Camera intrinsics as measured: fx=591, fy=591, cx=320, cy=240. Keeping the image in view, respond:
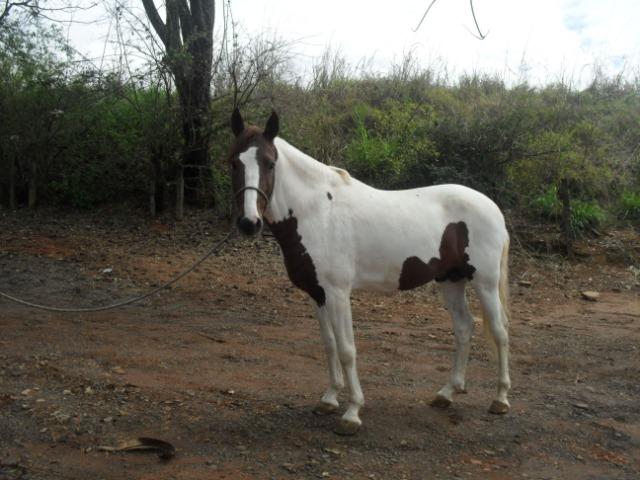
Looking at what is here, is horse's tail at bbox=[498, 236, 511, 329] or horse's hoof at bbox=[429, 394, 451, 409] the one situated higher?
horse's tail at bbox=[498, 236, 511, 329]

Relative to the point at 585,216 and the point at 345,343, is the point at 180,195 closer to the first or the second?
the point at 345,343

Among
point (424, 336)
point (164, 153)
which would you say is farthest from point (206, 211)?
point (424, 336)

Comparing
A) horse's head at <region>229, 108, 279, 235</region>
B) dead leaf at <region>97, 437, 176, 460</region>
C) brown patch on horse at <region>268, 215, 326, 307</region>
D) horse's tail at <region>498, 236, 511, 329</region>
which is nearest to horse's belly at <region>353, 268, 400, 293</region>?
brown patch on horse at <region>268, 215, 326, 307</region>

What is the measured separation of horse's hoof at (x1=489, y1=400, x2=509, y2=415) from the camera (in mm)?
4375

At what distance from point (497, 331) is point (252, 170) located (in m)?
2.26

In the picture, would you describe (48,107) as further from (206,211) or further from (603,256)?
(603,256)

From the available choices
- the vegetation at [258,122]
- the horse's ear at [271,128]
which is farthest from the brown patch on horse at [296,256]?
the vegetation at [258,122]

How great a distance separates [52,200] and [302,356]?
714 cm

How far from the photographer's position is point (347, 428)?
390 cm

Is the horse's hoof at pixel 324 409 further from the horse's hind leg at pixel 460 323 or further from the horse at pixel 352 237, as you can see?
the horse's hind leg at pixel 460 323

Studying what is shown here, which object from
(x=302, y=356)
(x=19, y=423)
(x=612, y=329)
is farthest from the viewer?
(x=612, y=329)

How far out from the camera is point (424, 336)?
6.42 m

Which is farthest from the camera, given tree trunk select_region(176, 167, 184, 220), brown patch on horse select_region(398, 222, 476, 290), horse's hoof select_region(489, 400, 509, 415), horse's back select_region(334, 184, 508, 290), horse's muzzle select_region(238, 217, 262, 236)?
tree trunk select_region(176, 167, 184, 220)

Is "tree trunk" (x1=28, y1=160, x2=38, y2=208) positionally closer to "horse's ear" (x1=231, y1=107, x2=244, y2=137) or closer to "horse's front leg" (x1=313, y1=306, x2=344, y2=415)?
"horse's ear" (x1=231, y1=107, x2=244, y2=137)
